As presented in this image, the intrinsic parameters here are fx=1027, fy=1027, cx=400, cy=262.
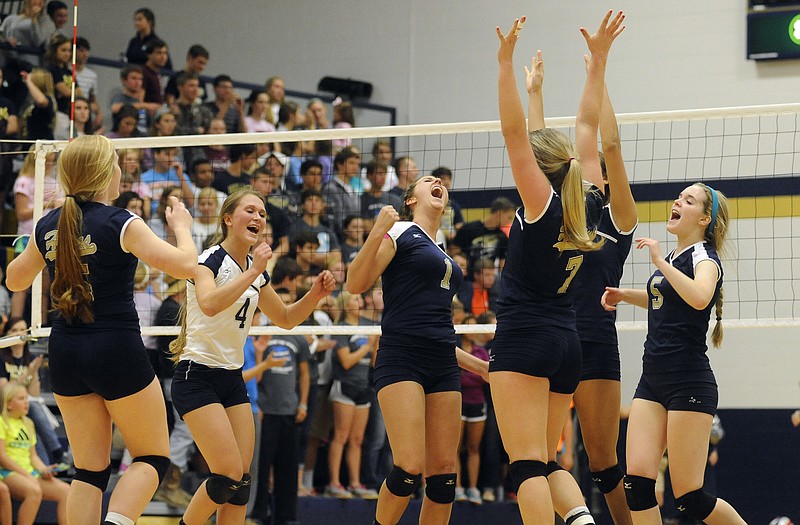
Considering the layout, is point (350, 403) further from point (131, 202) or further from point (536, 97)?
point (536, 97)

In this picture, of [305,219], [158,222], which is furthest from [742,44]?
[158,222]

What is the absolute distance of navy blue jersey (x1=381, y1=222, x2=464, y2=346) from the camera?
5.33 metres

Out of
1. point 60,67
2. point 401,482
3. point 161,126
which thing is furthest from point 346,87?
point 401,482

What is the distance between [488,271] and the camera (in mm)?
9508

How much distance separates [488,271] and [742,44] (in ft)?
14.7

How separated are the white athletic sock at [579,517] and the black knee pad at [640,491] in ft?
1.26

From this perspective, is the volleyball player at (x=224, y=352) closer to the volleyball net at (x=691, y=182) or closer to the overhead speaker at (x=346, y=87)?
the volleyball net at (x=691, y=182)

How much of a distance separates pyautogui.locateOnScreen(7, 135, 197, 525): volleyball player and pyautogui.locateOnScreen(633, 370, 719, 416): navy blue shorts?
7.99 feet

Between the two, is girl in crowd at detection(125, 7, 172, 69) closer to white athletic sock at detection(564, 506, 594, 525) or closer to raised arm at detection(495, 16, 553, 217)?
raised arm at detection(495, 16, 553, 217)

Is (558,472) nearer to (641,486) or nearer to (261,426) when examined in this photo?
(641,486)

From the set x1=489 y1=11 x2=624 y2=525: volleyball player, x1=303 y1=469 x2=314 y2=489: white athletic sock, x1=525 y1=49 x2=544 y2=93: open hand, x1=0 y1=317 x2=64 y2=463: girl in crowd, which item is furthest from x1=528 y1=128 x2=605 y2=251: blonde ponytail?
x1=0 y1=317 x2=64 y2=463: girl in crowd

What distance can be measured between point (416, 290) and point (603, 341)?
1022mm

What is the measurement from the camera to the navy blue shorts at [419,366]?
525 centimetres

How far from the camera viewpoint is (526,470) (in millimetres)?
4656
